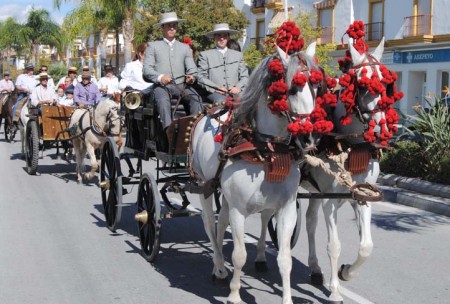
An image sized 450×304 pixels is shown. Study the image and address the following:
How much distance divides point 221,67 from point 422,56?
27039mm

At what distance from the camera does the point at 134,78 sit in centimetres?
984

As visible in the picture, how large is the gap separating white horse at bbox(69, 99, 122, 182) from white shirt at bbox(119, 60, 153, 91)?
6.53 feet

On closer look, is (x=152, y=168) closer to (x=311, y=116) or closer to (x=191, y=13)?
(x=311, y=116)

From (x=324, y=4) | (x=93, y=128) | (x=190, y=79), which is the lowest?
(x=93, y=128)

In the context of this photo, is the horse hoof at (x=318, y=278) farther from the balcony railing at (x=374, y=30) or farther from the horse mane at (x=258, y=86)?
the balcony railing at (x=374, y=30)

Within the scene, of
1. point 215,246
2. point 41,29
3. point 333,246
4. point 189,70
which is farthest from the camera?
point 41,29

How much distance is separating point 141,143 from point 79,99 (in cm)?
520

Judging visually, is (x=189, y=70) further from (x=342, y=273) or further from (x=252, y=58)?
(x=342, y=273)

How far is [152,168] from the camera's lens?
15.6m

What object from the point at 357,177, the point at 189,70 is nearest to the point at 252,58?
the point at 189,70

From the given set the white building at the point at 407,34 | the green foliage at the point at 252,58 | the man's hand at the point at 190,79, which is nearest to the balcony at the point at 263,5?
the white building at the point at 407,34

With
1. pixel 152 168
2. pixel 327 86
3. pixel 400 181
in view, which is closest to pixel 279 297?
pixel 327 86

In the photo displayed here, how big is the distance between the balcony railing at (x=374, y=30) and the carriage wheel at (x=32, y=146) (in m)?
23.9

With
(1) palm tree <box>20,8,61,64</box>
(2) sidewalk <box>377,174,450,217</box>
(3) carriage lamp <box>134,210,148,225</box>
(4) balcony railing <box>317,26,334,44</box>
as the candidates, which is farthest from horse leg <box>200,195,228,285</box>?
(1) palm tree <box>20,8,61,64</box>
